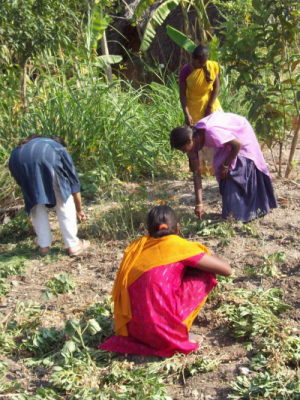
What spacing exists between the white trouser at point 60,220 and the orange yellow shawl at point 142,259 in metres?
1.69

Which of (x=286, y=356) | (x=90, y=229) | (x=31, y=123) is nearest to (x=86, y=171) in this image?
(x=31, y=123)

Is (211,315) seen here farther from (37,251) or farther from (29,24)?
(29,24)

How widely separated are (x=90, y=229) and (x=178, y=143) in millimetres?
1509

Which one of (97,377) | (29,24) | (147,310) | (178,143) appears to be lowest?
(97,377)

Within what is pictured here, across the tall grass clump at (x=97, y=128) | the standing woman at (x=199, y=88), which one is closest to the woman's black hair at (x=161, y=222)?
the standing woman at (x=199, y=88)

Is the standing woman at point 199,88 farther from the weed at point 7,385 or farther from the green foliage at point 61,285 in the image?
the weed at point 7,385

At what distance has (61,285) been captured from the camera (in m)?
4.39

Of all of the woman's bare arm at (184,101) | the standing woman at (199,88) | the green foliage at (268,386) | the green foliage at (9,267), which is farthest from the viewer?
the woman's bare arm at (184,101)

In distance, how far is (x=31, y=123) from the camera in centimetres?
681

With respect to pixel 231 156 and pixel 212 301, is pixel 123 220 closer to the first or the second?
pixel 231 156

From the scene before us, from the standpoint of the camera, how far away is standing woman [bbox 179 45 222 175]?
603 cm

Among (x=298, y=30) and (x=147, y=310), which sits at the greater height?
(x=298, y=30)

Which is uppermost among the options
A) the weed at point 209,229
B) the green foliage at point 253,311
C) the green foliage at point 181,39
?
the green foliage at point 181,39

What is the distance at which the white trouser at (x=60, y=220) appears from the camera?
5016mm
